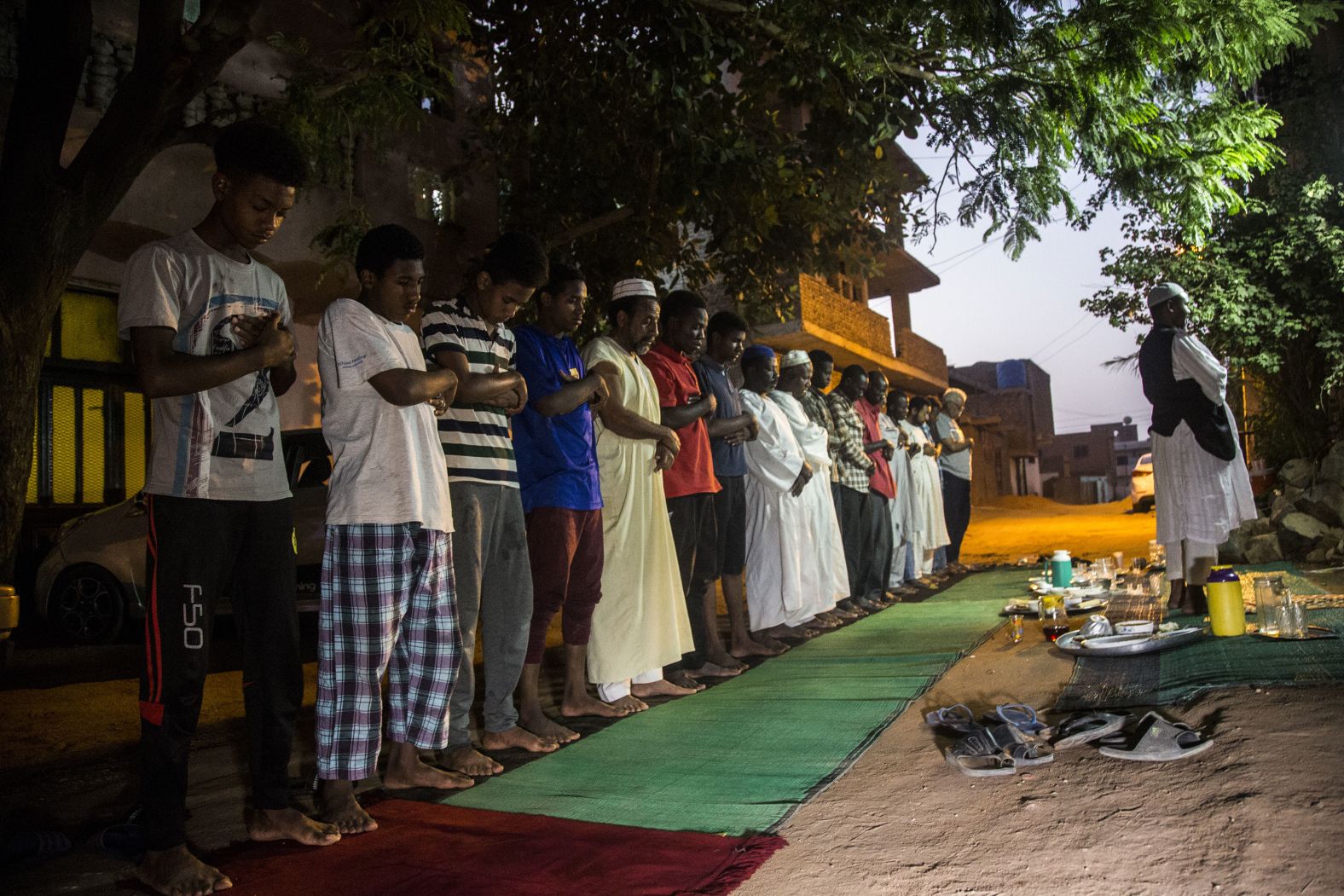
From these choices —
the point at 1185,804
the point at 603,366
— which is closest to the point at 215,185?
the point at 603,366

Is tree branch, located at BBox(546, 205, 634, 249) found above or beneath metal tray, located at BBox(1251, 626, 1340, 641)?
above

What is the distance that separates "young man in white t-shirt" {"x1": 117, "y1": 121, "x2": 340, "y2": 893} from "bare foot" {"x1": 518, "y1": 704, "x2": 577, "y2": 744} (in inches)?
45.3

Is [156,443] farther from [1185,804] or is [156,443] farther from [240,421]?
[1185,804]

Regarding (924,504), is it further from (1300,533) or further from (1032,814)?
(1032,814)

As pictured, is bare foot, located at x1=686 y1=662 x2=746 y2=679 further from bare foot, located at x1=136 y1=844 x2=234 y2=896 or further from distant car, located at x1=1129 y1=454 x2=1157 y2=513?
distant car, located at x1=1129 y1=454 x2=1157 y2=513

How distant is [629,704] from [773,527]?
2.21 metres

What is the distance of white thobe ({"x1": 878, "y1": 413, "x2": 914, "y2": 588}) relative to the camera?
915cm

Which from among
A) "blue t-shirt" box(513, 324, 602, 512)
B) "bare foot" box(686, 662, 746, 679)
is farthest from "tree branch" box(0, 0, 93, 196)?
"bare foot" box(686, 662, 746, 679)

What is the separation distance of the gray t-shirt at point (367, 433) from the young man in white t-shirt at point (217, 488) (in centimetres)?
18

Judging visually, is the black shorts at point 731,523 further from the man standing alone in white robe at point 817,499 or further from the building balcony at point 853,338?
the building balcony at point 853,338

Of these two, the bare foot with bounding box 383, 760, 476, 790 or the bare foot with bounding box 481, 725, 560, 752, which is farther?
the bare foot with bounding box 481, 725, 560, 752

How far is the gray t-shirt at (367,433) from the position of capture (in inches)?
114

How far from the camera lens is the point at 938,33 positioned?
650cm

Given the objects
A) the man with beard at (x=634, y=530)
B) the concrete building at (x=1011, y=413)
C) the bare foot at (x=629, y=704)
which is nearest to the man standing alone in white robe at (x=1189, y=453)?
the man with beard at (x=634, y=530)
